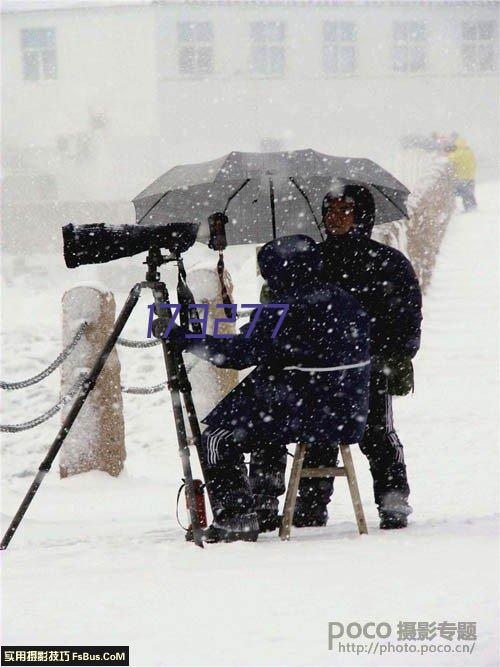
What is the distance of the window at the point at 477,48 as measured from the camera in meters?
37.1

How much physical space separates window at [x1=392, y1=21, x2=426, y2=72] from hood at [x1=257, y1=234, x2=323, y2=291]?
1306 inches

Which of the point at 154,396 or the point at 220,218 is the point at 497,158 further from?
the point at 220,218

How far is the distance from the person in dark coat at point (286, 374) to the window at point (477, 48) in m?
34.5

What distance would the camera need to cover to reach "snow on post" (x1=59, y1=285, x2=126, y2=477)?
7.09 metres

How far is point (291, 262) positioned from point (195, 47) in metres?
31.4

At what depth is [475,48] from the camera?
3709 centimetres

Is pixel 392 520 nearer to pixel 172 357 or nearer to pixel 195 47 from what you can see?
pixel 172 357

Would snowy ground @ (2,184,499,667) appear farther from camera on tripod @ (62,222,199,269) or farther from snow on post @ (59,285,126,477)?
camera on tripod @ (62,222,199,269)

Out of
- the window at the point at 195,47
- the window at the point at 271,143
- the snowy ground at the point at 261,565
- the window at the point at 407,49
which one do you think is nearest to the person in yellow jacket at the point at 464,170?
the window at the point at 271,143

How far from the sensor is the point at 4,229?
32.6m

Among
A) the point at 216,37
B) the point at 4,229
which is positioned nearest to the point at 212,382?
the point at 4,229

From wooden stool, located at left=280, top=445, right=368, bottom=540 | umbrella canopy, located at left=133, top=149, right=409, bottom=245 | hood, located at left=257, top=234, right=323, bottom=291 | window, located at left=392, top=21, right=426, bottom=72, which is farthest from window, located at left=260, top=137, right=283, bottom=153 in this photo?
hood, located at left=257, top=234, right=323, bottom=291

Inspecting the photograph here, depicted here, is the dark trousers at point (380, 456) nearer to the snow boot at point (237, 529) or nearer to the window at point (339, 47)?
the snow boot at point (237, 529)

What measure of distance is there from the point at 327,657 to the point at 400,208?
314cm
